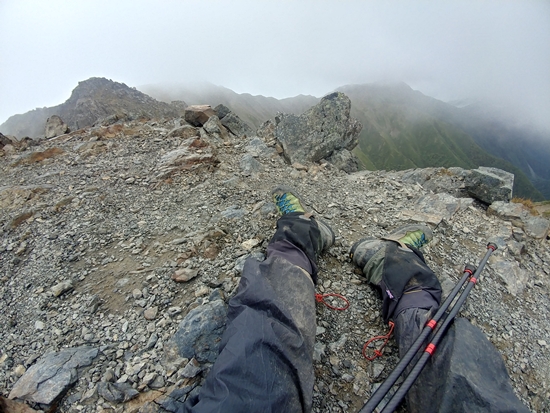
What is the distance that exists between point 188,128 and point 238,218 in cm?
643

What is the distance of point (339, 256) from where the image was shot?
17.3ft

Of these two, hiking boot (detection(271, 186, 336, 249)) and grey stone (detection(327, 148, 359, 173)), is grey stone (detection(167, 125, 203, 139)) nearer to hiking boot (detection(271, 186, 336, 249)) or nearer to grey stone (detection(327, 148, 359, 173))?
hiking boot (detection(271, 186, 336, 249))

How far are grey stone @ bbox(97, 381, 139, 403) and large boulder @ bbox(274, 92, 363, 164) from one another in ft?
26.7

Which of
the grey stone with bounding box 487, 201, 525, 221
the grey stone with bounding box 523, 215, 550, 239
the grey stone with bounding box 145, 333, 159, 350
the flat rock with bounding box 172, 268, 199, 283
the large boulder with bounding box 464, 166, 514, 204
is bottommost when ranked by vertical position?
the grey stone with bounding box 523, 215, 550, 239

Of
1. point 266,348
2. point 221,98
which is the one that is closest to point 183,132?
point 266,348

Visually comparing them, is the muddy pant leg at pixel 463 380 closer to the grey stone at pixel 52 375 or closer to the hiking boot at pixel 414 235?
the hiking boot at pixel 414 235

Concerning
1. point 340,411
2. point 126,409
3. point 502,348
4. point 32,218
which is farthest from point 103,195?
point 502,348

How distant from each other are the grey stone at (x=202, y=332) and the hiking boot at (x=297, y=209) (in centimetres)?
217

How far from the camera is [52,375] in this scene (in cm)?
307

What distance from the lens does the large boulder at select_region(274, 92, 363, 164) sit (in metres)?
10.2

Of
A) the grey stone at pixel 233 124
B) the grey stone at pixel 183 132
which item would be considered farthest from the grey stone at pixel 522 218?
the grey stone at pixel 183 132

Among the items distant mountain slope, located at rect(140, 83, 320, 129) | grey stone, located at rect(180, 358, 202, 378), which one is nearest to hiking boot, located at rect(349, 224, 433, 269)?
grey stone, located at rect(180, 358, 202, 378)

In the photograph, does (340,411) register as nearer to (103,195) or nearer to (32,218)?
(103,195)

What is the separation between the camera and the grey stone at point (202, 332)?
3324 mm
